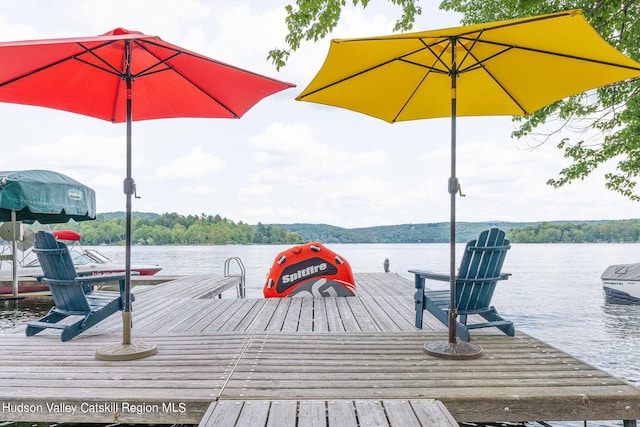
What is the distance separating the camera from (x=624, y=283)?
14.0m

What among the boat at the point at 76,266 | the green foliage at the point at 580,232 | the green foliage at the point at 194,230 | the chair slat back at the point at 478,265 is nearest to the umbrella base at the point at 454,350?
the chair slat back at the point at 478,265

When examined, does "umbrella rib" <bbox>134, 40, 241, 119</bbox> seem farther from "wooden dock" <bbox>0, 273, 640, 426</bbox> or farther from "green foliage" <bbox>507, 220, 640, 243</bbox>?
"green foliage" <bbox>507, 220, 640, 243</bbox>

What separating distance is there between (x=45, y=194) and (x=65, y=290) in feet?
19.4

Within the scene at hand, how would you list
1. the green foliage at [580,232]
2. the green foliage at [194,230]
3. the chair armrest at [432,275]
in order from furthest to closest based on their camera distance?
the green foliage at [580,232] → the green foliage at [194,230] → the chair armrest at [432,275]

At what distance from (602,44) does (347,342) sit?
10.5ft

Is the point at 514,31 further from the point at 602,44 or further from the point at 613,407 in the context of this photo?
the point at 613,407

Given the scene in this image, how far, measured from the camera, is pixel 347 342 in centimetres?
425

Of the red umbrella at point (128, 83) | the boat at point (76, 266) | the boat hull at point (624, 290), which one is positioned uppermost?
the red umbrella at point (128, 83)

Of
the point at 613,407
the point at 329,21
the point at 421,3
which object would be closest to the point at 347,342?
the point at 613,407

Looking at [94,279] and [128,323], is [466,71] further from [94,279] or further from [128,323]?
[94,279]

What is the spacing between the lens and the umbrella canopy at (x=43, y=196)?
29.2ft

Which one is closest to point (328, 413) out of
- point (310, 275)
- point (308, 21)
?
point (310, 275)

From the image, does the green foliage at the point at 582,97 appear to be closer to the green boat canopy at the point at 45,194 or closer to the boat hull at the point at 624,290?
the boat hull at the point at 624,290

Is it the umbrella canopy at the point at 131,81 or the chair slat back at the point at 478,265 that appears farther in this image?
the chair slat back at the point at 478,265
